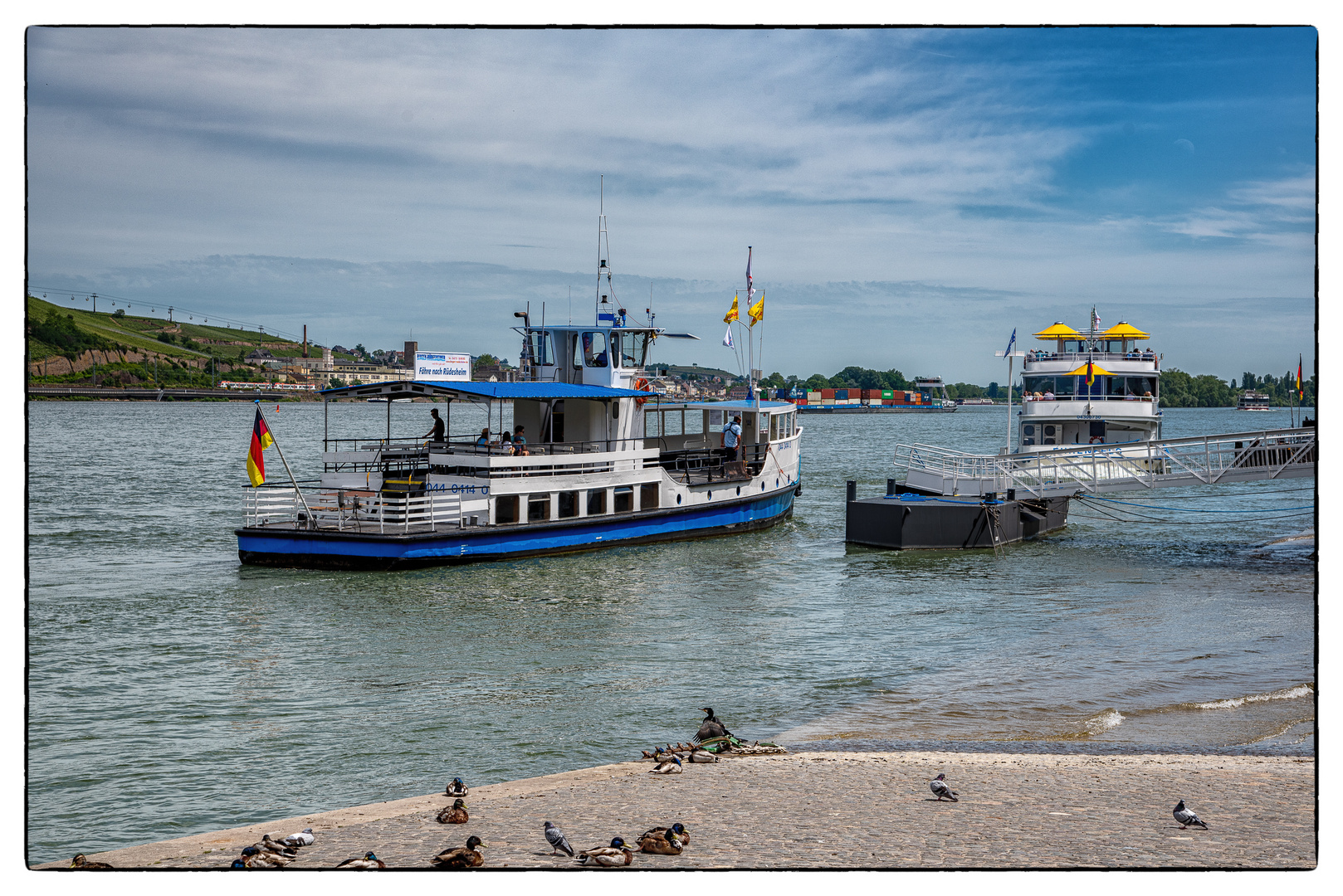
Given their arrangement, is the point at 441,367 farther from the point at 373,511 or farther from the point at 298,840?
the point at 298,840

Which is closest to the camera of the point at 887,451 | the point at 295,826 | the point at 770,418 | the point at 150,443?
the point at 295,826

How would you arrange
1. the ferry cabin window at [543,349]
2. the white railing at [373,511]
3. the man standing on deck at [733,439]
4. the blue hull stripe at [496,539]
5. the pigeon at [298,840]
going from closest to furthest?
the pigeon at [298,840] → the blue hull stripe at [496,539] → the white railing at [373,511] → the ferry cabin window at [543,349] → the man standing on deck at [733,439]

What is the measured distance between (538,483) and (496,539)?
1.99 metres

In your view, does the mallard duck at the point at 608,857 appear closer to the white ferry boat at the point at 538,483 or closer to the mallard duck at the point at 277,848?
the mallard duck at the point at 277,848

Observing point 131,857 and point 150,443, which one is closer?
point 131,857

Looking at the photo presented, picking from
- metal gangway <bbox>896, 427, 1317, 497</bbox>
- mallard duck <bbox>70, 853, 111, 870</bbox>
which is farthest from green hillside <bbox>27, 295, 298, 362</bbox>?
metal gangway <bbox>896, 427, 1317, 497</bbox>

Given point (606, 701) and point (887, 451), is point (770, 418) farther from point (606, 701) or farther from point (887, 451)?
→ point (887, 451)

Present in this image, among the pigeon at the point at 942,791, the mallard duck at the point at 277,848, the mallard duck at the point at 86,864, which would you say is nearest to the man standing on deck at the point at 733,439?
the pigeon at the point at 942,791

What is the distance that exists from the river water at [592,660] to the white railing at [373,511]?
1.29 metres

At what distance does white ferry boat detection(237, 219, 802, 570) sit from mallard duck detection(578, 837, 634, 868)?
632 inches

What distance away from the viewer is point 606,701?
15.6 metres

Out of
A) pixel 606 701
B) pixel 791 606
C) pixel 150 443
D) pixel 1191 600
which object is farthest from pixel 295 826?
pixel 150 443

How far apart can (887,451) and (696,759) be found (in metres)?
83.3

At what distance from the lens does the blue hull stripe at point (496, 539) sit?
2509 cm
